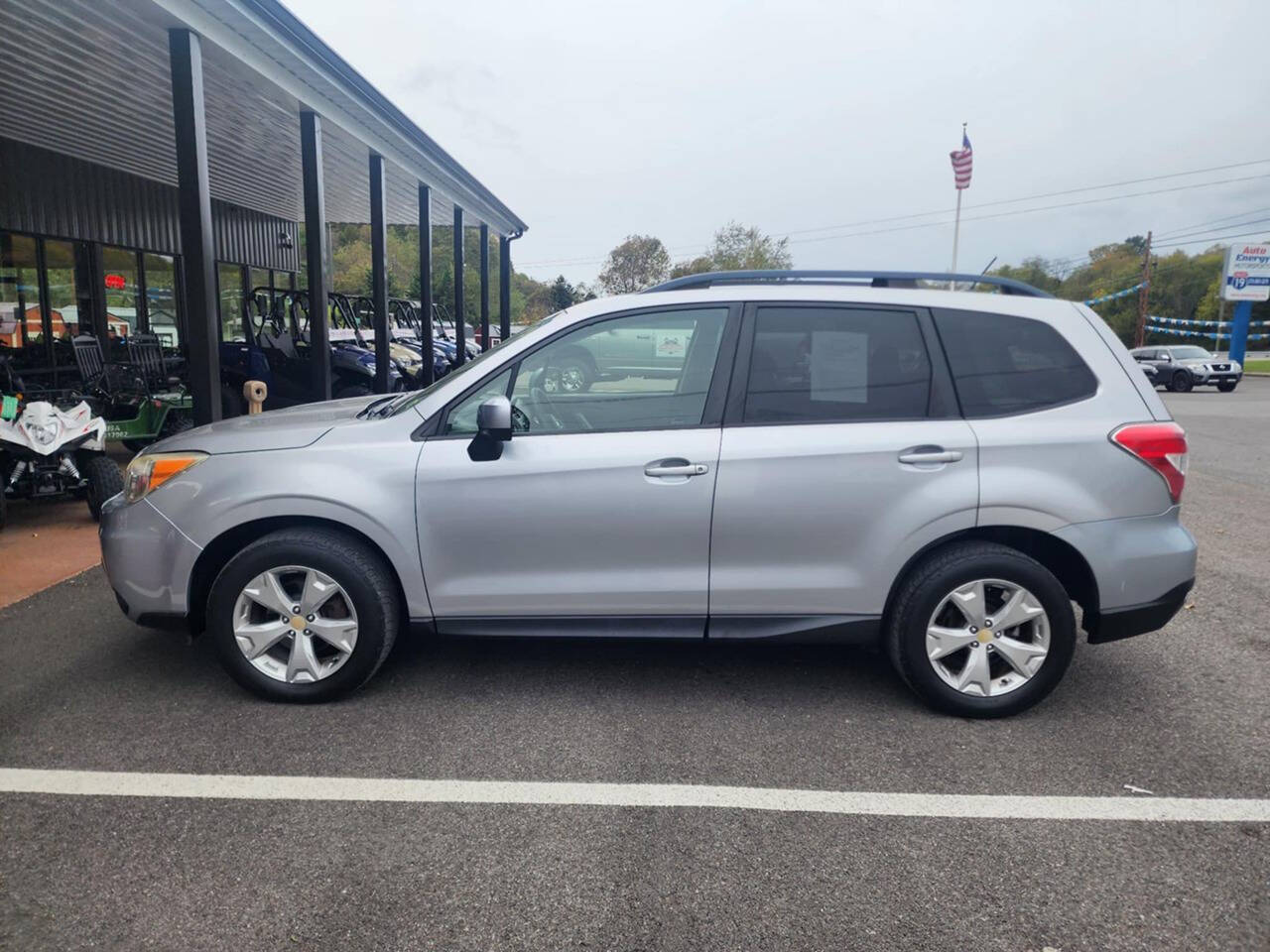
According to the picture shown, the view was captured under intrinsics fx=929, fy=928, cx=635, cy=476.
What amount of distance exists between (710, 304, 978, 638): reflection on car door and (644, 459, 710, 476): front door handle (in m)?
0.09

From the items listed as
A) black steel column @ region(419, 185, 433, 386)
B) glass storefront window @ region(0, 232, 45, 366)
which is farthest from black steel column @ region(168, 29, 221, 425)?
black steel column @ region(419, 185, 433, 386)

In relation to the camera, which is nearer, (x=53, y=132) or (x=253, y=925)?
(x=253, y=925)

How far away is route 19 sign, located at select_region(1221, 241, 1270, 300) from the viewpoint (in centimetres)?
3769

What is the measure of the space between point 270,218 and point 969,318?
925 inches

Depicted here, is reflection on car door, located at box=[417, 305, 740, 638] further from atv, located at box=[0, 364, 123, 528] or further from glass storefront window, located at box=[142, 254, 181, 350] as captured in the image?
glass storefront window, located at box=[142, 254, 181, 350]

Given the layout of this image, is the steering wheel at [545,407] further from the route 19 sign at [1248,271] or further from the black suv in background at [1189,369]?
the route 19 sign at [1248,271]

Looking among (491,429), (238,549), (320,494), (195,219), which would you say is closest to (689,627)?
(491,429)

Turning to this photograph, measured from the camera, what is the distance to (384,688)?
413cm

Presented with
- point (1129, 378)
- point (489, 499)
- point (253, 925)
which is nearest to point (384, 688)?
point (489, 499)

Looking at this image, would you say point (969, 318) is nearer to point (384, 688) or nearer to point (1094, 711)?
point (1094, 711)

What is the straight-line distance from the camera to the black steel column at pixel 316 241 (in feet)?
34.8

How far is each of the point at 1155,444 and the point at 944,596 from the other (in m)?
1.04

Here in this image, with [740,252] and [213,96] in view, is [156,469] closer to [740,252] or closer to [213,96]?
[213,96]

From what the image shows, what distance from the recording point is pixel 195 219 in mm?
7965
